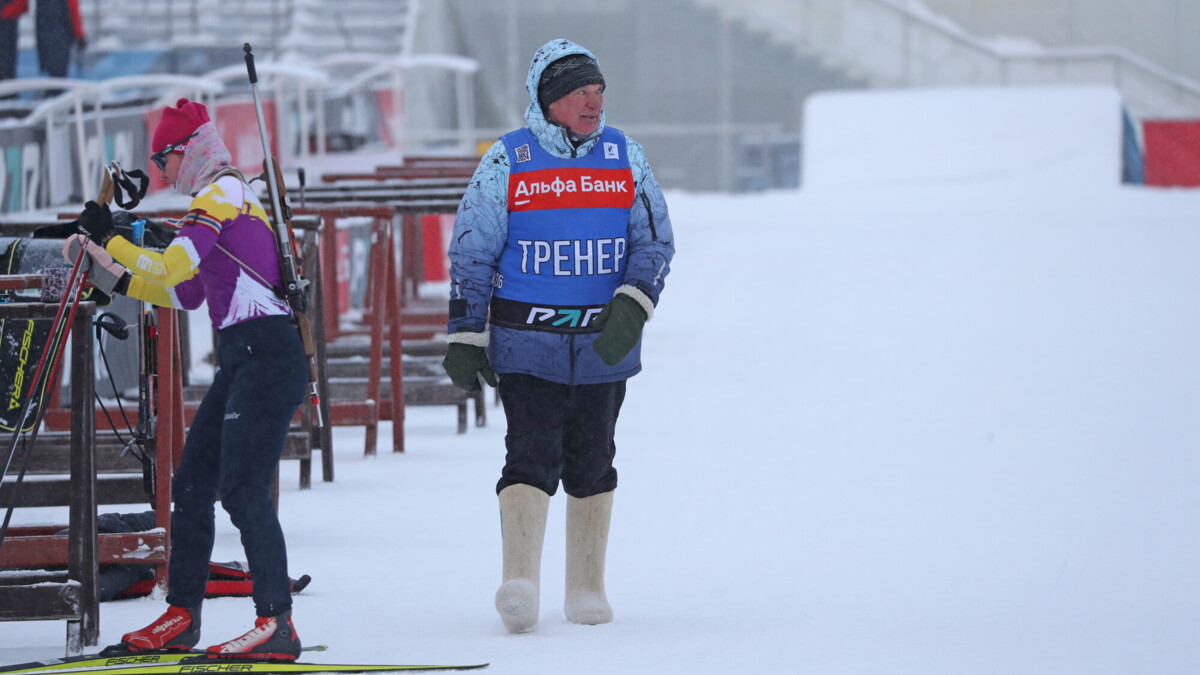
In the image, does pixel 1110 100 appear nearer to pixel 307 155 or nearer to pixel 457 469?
pixel 307 155

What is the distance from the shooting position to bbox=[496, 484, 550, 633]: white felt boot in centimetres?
513

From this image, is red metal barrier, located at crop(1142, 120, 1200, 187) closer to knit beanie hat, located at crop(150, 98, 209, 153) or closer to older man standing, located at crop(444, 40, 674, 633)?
older man standing, located at crop(444, 40, 674, 633)

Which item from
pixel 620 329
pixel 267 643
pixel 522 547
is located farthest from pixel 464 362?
pixel 267 643

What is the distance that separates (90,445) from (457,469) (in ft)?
13.3

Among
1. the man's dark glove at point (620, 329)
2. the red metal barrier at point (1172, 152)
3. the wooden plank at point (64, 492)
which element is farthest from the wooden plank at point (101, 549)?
the red metal barrier at point (1172, 152)

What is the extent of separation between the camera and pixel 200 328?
45.2 ft

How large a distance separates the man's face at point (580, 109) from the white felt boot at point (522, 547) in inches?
44.6

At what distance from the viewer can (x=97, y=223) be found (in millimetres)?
4785

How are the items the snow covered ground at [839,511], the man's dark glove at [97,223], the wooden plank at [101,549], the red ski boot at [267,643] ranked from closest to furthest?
1. the red ski boot at [267,643]
2. the man's dark glove at [97,223]
3. the snow covered ground at [839,511]
4. the wooden plank at [101,549]

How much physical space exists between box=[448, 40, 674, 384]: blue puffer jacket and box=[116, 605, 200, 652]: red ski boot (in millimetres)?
1134

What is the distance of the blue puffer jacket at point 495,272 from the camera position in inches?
205

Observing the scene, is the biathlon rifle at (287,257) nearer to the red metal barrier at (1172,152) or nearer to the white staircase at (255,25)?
the white staircase at (255,25)

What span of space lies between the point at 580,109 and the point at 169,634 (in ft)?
6.49

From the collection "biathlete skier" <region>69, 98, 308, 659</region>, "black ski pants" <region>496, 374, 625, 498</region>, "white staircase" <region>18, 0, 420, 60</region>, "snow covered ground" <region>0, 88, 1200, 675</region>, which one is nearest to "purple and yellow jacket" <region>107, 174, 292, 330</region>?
"biathlete skier" <region>69, 98, 308, 659</region>
